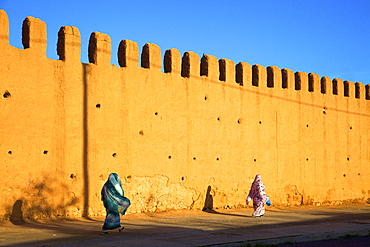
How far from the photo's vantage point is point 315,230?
9898 mm

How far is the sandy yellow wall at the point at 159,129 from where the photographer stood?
10820 mm

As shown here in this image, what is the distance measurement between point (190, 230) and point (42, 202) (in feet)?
10.6

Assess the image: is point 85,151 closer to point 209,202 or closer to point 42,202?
point 42,202

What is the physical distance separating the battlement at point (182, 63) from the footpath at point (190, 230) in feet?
11.9

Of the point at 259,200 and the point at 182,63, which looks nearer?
the point at 259,200

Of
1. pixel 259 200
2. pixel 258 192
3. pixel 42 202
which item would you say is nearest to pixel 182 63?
pixel 258 192

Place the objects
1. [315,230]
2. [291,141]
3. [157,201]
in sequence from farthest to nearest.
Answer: [291,141] < [157,201] < [315,230]

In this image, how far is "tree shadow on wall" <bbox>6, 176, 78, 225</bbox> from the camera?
10484mm

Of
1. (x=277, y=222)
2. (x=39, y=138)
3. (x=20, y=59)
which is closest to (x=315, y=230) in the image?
(x=277, y=222)

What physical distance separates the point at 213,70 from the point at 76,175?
202 inches

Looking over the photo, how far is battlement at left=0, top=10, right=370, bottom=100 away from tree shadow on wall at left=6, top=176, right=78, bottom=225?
2782 millimetres

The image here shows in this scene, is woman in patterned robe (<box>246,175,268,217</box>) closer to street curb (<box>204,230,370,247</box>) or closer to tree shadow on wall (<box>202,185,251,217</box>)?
tree shadow on wall (<box>202,185,251,217</box>)

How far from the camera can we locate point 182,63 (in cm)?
1420

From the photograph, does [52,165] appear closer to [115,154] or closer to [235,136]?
[115,154]
